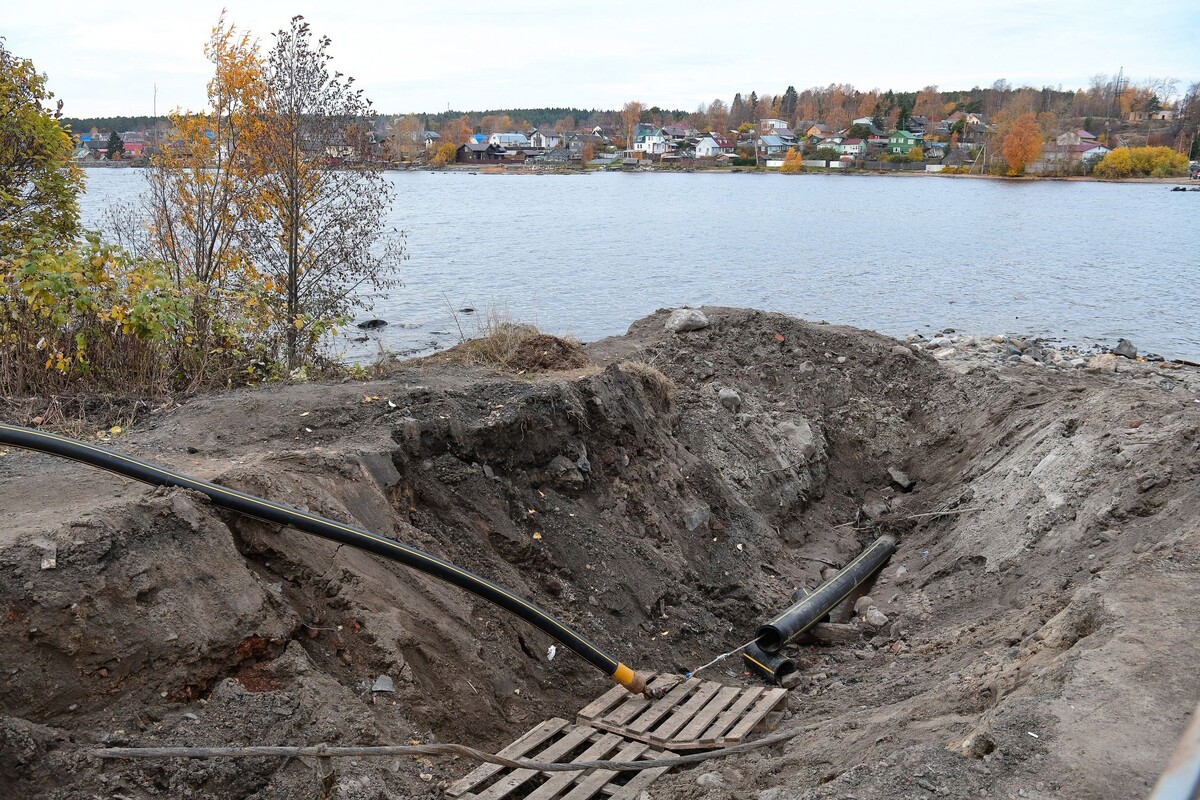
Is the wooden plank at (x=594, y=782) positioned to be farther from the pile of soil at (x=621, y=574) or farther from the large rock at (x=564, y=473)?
the large rock at (x=564, y=473)

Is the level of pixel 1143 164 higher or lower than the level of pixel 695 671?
higher

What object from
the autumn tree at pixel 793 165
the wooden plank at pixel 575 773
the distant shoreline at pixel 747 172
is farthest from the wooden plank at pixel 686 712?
the autumn tree at pixel 793 165

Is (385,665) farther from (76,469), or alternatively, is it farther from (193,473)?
A: (76,469)

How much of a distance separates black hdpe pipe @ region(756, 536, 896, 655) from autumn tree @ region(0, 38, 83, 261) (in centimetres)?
1059

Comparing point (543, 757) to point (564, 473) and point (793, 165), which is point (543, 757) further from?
point (793, 165)

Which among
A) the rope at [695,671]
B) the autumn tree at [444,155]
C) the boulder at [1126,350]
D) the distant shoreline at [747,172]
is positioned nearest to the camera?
the rope at [695,671]

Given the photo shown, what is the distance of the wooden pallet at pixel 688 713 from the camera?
23.1ft

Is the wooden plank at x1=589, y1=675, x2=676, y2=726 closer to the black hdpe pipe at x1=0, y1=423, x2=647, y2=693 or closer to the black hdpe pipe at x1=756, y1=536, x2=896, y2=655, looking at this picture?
the black hdpe pipe at x1=0, y1=423, x2=647, y2=693

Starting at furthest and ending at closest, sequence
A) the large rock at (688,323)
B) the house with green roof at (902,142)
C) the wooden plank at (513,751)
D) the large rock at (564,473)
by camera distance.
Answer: the house with green roof at (902,142), the large rock at (688,323), the large rock at (564,473), the wooden plank at (513,751)

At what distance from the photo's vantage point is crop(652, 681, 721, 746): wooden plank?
7.05m

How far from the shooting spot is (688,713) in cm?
745

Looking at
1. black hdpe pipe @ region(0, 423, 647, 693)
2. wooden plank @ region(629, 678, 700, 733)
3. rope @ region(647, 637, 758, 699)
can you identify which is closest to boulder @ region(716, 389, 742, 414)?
rope @ region(647, 637, 758, 699)

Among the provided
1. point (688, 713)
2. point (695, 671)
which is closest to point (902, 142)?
point (695, 671)

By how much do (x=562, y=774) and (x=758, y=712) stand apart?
2.03m
